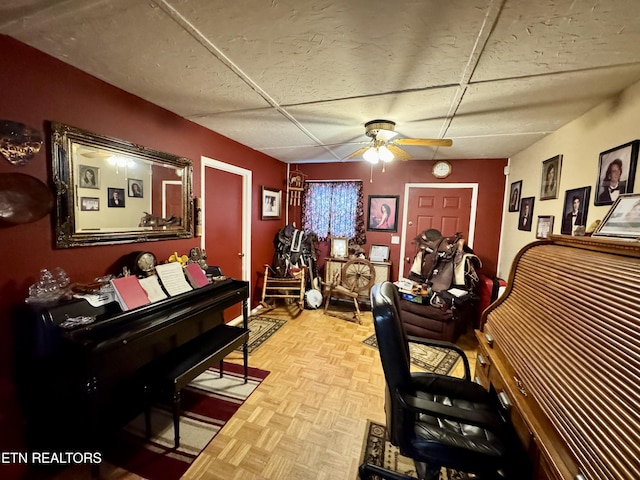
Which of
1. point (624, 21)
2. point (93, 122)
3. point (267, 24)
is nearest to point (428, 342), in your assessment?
point (624, 21)

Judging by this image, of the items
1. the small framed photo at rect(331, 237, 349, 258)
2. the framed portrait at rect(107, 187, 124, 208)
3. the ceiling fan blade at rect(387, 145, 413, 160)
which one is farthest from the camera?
the small framed photo at rect(331, 237, 349, 258)

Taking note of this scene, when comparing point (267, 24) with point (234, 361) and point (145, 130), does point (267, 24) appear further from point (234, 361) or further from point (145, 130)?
point (234, 361)

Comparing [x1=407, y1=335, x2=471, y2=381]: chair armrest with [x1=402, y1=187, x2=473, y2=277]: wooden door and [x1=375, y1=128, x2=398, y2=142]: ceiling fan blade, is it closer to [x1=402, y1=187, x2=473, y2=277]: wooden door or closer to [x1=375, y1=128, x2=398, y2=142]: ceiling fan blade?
[x1=375, y1=128, x2=398, y2=142]: ceiling fan blade

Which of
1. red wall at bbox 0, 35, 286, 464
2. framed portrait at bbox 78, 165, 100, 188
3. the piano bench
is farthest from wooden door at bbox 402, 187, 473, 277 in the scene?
framed portrait at bbox 78, 165, 100, 188

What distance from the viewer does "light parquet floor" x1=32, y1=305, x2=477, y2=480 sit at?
1.48m

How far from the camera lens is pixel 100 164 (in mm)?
1701

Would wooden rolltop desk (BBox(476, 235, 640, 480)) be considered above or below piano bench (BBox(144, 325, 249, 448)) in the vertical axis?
above

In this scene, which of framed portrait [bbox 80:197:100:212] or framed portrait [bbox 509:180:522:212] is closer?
framed portrait [bbox 80:197:100:212]

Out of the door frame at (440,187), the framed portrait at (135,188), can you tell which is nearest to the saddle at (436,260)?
the door frame at (440,187)

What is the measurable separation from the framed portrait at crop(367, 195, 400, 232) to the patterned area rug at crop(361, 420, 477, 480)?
2933 millimetres

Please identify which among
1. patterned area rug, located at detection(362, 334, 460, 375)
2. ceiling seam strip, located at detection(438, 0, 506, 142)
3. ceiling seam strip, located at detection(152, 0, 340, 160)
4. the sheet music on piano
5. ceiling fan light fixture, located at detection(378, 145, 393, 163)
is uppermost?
ceiling seam strip, located at detection(438, 0, 506, 142)

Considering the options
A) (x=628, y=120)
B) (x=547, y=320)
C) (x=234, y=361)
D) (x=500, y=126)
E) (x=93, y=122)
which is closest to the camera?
(x=547, y=320)

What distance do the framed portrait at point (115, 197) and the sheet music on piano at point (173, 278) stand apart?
0.51 meters

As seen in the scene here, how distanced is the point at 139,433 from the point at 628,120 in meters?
3.69
